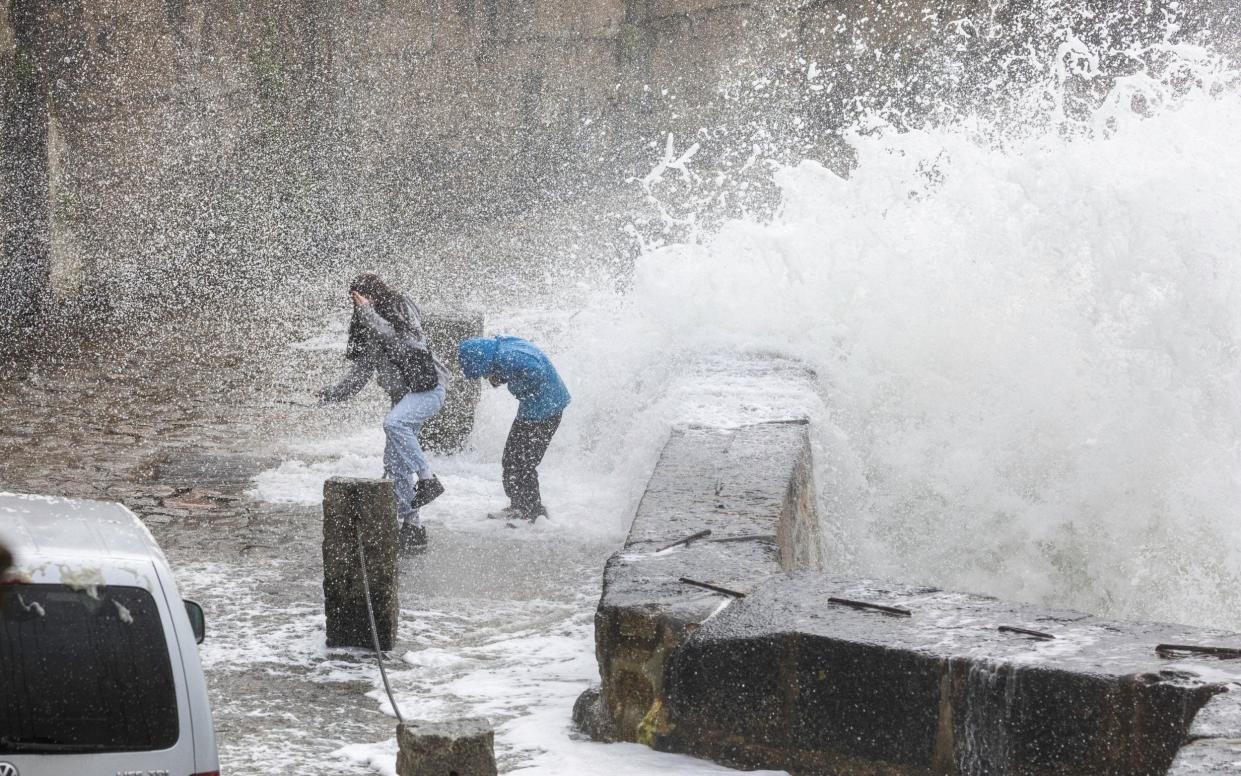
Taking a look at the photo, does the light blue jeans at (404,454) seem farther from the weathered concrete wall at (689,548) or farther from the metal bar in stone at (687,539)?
the metal bar in stone at (687,539)

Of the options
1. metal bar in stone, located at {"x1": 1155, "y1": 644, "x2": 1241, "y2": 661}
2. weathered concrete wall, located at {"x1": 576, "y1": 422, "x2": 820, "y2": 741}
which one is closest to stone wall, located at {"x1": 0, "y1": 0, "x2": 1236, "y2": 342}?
weathered concrete wall, located at {"x1": 576, "y1": 422, "x2": 820, "y2": 741}

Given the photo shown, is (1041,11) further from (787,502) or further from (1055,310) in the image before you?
(787,502)

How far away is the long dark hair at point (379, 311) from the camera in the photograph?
8.49 metres

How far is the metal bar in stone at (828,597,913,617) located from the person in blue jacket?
13.3 ft

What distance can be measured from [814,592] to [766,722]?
60 centimetres

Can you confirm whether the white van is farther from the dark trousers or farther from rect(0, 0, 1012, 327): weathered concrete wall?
rect(0, 0, 1012, 327): weathered concrete wall

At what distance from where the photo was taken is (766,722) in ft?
15.2

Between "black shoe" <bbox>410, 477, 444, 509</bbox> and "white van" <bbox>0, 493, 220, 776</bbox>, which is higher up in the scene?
"white van" <bbox>0, 493, 220, 776</bbox>

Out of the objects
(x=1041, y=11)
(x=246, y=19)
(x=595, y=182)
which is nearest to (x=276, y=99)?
(x=246, y=19)

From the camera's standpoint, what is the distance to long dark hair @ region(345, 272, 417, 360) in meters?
8.49

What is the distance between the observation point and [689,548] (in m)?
5.89

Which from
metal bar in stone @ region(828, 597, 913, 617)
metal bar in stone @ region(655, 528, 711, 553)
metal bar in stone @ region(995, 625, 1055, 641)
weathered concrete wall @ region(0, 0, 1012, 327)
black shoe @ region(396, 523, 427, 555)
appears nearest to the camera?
metal bar in stone @ region(995, 625, 1055, 641)

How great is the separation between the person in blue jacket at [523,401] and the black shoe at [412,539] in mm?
874

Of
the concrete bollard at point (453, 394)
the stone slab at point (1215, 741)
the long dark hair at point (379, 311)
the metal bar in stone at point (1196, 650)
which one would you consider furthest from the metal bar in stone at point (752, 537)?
the concrete bollard at point (453, 394)
